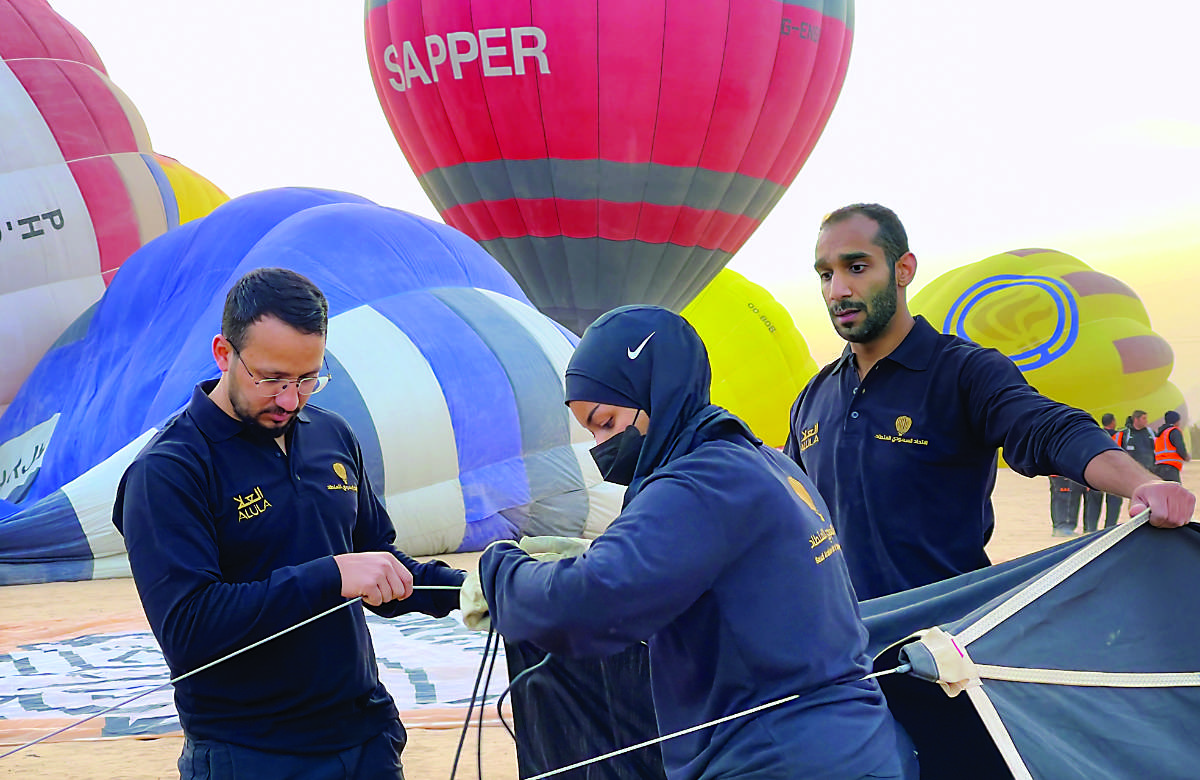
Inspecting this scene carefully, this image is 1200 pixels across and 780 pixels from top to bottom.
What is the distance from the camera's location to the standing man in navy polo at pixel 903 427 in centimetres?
280

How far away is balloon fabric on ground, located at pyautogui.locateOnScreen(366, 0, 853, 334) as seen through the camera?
43.7ft

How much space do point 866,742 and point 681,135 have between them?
41.3ft

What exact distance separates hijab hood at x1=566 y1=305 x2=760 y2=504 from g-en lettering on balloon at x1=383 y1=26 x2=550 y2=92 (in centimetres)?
1194

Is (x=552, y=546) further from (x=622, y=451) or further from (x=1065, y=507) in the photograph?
(x=1065, y=507)

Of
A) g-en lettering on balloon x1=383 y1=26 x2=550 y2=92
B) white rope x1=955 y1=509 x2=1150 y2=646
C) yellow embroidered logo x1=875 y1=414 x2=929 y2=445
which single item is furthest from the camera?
g-en lettering on balloon x1=383 y1=26 x2=550 y2=92

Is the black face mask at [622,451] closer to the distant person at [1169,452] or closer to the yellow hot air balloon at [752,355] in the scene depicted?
the distant person at [1169,452]

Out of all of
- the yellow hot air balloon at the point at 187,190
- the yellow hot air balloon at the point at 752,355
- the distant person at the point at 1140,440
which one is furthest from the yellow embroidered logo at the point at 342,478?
the yellow hot air balloon at the point at 752,355

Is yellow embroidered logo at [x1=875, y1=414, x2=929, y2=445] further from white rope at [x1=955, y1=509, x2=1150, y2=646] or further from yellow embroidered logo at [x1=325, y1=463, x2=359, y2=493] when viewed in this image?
yellow embroidered logo at [x1=325, y1=463, x2=359, y2=493]

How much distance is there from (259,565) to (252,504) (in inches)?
4.4

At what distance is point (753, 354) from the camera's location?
19.6 meters

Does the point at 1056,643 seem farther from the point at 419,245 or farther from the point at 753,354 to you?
the point at 753,354

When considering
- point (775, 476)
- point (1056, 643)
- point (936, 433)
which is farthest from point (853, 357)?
point (775, 476)

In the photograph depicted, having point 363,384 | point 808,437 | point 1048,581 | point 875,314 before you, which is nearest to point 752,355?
point 363,384

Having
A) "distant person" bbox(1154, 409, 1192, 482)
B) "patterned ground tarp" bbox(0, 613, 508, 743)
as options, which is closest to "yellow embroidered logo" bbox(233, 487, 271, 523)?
"patterned ground tarp" bbox(0, 613, 508, 743)
